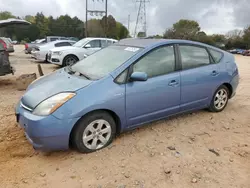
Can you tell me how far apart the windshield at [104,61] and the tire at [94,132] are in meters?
0.58

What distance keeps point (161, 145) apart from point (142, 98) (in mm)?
736

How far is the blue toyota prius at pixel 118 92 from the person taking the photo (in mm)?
3031

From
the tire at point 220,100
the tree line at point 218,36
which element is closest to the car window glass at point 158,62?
the tire at point 220,100

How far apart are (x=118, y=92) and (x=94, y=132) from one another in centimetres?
62

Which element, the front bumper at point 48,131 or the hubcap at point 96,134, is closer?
the front bumper at point 48,131

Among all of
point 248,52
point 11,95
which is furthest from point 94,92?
point 248,52

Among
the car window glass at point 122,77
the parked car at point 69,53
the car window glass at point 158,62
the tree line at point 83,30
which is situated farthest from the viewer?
the tree line at point 83,30

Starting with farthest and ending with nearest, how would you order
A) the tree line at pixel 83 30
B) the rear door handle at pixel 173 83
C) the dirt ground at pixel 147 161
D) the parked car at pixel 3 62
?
the tree line at pixel 83 30
the parked car at pixel 3 62
the rear door handle at pixel 173 83
the dirt ground at pixel 147 161

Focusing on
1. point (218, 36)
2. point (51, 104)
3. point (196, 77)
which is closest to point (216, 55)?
point (196, 77)

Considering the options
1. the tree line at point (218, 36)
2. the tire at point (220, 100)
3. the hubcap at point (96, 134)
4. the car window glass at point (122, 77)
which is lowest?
the hubcap at point (96, 134)

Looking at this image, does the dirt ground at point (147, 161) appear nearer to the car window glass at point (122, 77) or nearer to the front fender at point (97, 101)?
the front fender at point (97, 101)

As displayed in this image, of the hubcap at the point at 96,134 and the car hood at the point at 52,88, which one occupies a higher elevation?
the car hood at the point at 52,88

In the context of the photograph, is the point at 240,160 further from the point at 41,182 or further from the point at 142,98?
the point at 41,182

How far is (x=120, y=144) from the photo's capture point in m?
3.56
